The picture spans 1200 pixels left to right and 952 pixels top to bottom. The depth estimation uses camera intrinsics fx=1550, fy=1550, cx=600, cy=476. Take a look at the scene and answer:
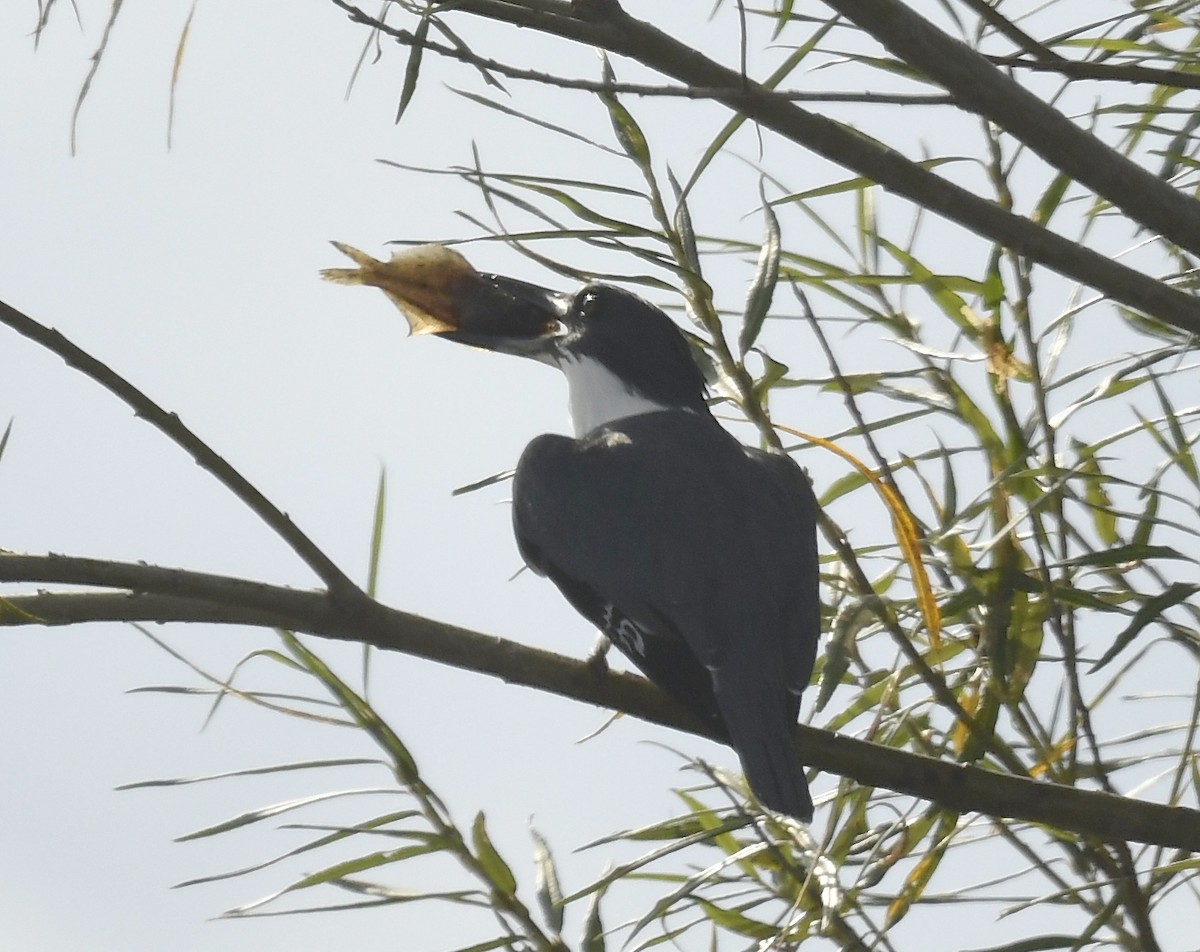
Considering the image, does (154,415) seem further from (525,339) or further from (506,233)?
(525,339)

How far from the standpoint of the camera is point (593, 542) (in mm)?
2713

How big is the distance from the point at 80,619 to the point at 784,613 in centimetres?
118

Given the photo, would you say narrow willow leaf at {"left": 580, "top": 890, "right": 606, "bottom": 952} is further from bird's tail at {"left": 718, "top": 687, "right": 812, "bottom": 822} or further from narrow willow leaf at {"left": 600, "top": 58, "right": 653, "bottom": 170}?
narrow willow leaf at {"left": 600, "top": 58, "right": 653, "bottom": 170}

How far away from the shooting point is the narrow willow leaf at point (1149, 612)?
2.11m

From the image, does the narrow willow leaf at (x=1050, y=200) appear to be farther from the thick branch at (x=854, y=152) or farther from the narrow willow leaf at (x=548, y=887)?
the narrow willow leaf at (x=548, y=887)

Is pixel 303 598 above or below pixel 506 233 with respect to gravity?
below

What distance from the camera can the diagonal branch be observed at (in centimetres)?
171

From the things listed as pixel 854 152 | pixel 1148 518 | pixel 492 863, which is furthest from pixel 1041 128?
pixel 492 863

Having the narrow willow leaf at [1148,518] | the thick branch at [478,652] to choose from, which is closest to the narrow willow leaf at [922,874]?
the thick branch at [478,652]

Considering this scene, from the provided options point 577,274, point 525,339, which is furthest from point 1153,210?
point 525,339

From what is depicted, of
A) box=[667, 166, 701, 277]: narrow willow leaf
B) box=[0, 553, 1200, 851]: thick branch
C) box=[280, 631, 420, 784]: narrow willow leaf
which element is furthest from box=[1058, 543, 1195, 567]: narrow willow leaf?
box=[280, 631, 420, 784]: narrow willow leaf

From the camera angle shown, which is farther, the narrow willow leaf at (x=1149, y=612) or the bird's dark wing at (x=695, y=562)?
the bird's dark wing at (x=695, y=562)

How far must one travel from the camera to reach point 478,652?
1.98 meters

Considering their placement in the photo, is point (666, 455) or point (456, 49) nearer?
point (456, 49)
